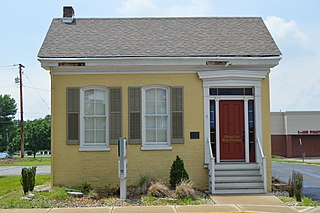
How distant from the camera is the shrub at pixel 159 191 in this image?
42.2ft

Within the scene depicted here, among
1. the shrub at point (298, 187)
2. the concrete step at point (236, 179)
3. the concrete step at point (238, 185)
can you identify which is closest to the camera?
the shrub at point (298, 187)

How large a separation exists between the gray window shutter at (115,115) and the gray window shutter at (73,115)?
1093 mm

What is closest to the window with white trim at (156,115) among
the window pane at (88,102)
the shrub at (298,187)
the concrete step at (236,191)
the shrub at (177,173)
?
the shrub at (177,173)

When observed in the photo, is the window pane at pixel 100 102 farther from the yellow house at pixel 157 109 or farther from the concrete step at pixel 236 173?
the concrete step at pixel 236 173

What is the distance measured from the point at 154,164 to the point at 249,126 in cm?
345

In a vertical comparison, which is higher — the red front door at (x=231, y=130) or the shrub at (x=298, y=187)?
the red front door at (x=231, y=130)

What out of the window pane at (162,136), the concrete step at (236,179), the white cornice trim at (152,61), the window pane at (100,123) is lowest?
the concrete step at (236,179)

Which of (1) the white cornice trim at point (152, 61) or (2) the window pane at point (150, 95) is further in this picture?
(2) the window pane at point (150, 95)

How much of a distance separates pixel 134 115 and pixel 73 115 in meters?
2.03

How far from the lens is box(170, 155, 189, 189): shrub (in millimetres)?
13648

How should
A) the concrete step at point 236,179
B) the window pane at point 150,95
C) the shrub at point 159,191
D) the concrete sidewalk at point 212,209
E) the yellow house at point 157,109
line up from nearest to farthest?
1. the concrete sidewalk at point 212,209
2. the shrub at point 159,191
3. the concrete step at point 236,179
4. the yellow house at point 157,109
5. the window pane at point 150,95

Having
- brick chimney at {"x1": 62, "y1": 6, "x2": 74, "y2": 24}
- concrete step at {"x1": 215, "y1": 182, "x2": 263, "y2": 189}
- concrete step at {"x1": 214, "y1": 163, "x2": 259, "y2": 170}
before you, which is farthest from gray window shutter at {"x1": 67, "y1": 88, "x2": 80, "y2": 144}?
concrete step at {"x1": 215, "y1": 182, "x2": 263, "y2": 189}

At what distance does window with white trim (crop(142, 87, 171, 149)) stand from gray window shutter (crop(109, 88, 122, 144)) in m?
0.80

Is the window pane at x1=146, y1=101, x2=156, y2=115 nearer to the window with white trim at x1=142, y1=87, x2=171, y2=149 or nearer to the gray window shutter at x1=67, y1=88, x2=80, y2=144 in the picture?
the window with white trim at x1=142, y1=87, x2=171, y2=149
